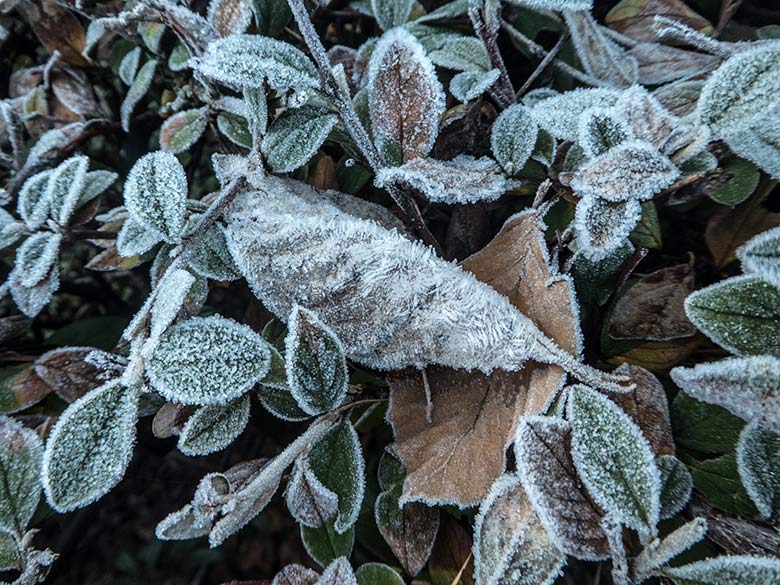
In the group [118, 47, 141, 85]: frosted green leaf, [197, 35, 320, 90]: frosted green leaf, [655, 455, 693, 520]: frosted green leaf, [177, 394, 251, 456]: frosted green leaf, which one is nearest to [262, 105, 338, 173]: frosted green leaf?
[197, 35, 320, 90]: frosted green leaf

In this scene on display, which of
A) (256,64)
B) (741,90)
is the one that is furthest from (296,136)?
(741,90)

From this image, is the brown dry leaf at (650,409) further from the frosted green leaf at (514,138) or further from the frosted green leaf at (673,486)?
the frosted green leaf at (514,138)

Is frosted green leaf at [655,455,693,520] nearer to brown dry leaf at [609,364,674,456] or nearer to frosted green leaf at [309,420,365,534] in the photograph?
brown dry leaf at [609,364,674,456]

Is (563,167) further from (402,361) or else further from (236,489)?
(236,489)

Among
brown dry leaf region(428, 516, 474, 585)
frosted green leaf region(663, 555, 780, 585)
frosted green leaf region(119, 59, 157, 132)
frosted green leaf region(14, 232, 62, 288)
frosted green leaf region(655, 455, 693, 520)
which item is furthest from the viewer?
frosted green leaf region(119, 59, 157, 132)

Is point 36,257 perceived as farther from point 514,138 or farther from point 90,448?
point 514,138

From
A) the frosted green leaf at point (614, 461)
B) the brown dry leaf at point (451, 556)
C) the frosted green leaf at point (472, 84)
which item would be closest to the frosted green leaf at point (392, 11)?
the frosted green leaf at point (472, 84)
